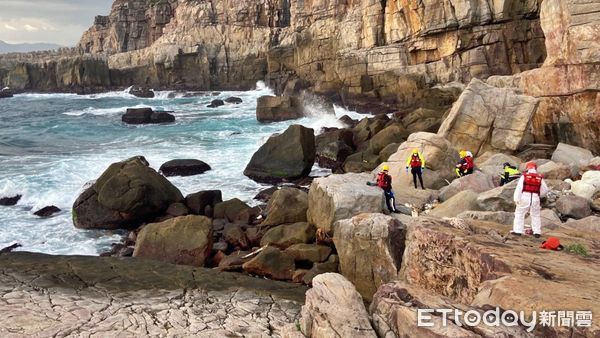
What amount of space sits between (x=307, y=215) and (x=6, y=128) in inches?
1471

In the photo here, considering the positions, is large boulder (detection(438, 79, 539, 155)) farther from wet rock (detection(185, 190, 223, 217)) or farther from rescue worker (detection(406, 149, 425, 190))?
wet rock (detection(185, 190, 223, 217))

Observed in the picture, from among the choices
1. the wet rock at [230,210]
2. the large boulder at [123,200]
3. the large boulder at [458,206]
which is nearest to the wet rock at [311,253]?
the large boulder at [458,206]

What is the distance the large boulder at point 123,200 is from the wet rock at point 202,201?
0.57 m

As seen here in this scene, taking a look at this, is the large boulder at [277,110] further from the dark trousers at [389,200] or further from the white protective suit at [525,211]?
the white protective suit at [525,211]

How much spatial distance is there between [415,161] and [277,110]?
80.2ft

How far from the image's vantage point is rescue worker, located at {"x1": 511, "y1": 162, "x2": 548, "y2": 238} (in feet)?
27.5

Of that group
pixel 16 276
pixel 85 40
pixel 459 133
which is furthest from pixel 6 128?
pixel 85 40

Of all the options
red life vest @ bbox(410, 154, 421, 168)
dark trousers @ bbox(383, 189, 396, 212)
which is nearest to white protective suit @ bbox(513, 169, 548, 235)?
dark trousers @ bbox(383, 189, 396, 212)

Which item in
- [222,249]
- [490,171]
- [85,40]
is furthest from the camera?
[85,40]

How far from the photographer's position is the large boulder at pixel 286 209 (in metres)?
14.2

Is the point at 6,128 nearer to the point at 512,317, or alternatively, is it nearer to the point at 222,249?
the point at 222,249

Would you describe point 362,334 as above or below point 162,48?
below

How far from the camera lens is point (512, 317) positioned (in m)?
4.79

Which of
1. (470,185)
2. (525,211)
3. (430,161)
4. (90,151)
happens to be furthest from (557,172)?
(90,151)
